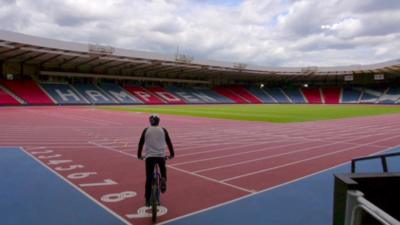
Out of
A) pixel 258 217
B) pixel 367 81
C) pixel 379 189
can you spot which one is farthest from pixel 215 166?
pixel 367 81

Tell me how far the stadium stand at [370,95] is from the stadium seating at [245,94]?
20.3 m

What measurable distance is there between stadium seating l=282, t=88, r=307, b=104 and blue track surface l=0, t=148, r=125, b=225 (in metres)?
68.2

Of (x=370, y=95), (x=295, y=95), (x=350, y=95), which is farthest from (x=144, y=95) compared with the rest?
(x=370, y=95)

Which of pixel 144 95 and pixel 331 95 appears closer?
pixel 144 95

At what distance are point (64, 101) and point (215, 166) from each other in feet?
141

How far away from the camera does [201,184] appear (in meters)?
7.86

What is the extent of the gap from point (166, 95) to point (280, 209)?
57.2 meters

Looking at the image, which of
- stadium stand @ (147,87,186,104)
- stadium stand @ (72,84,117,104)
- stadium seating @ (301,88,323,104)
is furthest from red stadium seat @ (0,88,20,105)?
stadium seating @ (301,88,323,104)

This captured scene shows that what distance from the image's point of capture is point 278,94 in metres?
78.8

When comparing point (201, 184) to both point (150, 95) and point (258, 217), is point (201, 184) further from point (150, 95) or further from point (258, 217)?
point (150, 95)

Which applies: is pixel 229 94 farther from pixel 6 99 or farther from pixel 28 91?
pixel 6 99

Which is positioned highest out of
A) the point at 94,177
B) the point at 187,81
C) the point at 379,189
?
the point at 187,81

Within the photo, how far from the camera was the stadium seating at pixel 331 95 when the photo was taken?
70.8 metres

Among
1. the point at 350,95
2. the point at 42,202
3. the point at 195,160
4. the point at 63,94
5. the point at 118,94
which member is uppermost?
the point at 350,95
